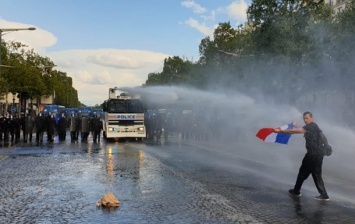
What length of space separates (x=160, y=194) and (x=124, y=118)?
1928 centimetres

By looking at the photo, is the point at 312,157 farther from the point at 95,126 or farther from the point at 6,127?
the point at 6,127

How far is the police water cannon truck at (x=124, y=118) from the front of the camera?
94.7ft

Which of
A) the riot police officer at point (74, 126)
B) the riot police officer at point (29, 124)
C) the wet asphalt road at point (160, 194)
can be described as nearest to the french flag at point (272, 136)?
the wet asphalt road at point (160, 194)

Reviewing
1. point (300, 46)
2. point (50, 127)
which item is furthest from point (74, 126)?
point (300, 46)

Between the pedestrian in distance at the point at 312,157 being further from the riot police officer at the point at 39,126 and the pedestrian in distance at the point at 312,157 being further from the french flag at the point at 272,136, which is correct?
the riot police officer at the point at 39,126

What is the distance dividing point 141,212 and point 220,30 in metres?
50.0

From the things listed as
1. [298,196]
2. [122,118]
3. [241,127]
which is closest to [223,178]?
[298,196]

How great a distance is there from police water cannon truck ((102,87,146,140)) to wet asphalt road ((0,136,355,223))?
12.9 m

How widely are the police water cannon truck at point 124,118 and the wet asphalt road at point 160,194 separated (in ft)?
42.2

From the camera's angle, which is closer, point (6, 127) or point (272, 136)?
point (272, 136)

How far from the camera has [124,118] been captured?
28.9m

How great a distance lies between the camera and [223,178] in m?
12.5

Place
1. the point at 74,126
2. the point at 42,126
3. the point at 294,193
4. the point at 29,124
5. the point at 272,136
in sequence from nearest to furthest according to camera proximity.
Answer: the point at 294,193 < the point at 272,136 < the point at 42,126 < the point at 29,124 < the point at 74,126

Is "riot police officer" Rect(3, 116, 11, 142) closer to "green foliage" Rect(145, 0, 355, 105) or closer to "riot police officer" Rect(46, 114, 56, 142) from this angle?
"riot police officer" Rect(46, 114, 56, 142)
